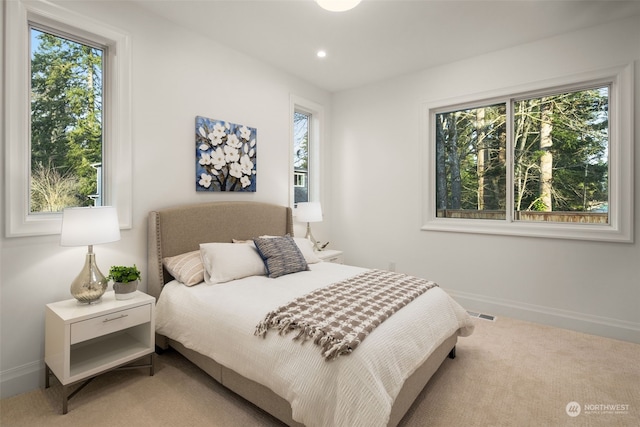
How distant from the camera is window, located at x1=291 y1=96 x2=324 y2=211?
4.25 m

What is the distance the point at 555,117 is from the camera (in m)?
3.22

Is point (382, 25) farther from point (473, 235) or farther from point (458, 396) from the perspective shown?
point (458, 396)

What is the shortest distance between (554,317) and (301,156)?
10.8 ft

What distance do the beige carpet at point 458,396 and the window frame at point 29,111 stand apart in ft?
3.56

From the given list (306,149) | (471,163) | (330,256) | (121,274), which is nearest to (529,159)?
(471,163)

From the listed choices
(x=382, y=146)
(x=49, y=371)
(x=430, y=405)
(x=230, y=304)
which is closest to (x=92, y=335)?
(x=49, y=371)

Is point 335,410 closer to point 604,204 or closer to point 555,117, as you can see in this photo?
point 604,204

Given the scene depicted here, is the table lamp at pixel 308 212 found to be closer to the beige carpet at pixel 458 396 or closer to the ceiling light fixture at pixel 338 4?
A: the beige carpet at pixel 458 396

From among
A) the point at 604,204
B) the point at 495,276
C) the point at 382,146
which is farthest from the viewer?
the point at 382,146

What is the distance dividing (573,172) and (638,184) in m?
0.48

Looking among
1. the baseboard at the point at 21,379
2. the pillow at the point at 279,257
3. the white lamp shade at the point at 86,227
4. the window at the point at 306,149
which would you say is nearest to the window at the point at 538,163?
the window at the point at 306,149

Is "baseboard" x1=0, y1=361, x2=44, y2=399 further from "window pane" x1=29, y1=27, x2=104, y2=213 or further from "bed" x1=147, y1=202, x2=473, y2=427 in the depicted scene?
"window pane" x1=29, y1=27, x2=104, y2=213

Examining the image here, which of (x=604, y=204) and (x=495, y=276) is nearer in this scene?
(x=604, y=204)

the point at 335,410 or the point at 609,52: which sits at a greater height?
the point at 609,52
